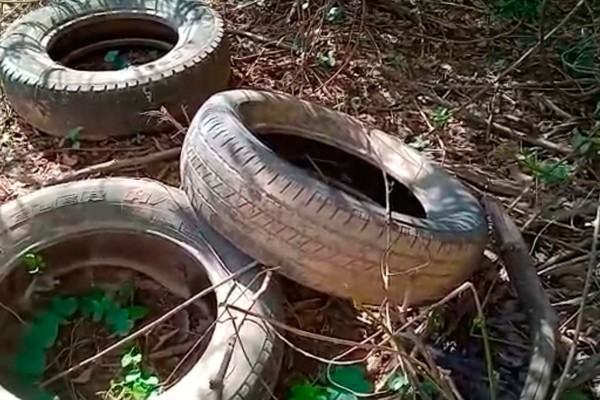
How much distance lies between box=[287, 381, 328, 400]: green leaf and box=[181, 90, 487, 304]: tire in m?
0.26

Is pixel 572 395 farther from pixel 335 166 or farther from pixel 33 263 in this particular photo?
pixel 33 263

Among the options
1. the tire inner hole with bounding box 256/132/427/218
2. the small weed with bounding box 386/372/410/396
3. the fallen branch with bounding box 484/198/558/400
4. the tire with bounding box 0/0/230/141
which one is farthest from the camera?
the tire with bounding box 0/0/230/141

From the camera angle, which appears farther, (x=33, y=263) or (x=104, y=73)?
(x=104, y=73)

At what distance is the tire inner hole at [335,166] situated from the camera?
2.94 meters

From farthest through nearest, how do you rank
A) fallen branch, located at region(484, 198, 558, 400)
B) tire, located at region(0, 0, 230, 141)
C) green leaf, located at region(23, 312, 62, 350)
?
tire, located at region(0, 0, 230, 141) < green leaf, located at region(23, 312, 62, 350) < fallen branch, located at region(484, 198, 558, 400)

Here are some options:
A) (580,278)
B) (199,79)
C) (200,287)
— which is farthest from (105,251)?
(580,278)

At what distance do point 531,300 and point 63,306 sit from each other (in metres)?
1.33

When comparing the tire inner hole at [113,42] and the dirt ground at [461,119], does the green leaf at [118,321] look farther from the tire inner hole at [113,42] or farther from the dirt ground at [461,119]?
the tire inner hole at [113,42]

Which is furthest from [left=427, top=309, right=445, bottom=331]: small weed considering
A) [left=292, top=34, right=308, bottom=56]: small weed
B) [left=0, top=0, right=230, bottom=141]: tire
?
[left=292, top=34, right=308, bottom=56]: small weed

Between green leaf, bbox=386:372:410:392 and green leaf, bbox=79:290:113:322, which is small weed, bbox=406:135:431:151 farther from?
green leaf, bbox=79:290:113:322

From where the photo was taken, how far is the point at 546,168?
326 cm

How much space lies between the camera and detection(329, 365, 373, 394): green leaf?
2473 millimetres

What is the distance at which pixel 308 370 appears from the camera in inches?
100.0

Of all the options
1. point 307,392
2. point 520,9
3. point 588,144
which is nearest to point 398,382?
point 307,392
